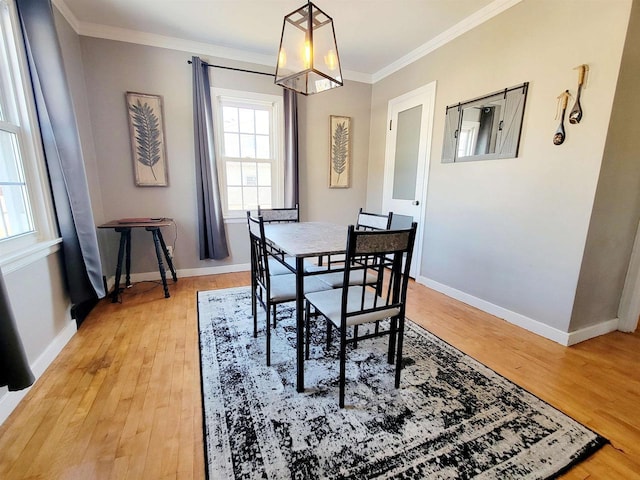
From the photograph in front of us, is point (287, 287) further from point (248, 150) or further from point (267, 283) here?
point (248, 150)

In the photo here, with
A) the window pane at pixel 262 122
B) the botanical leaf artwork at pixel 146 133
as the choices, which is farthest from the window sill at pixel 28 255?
the window pane at pixel 262 122

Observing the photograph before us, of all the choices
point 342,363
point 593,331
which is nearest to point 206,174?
point 342,363

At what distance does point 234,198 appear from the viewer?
3605 millimetres

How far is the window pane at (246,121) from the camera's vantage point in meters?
3.51

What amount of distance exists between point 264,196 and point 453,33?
2.67 meters

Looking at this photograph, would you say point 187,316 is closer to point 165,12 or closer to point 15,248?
point 15,248

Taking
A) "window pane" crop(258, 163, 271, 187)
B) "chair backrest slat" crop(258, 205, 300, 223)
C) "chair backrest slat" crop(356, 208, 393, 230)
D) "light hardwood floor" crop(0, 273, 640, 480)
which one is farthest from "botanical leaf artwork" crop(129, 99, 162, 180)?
"chair backrest slat" crop(356, 208, 393, 230)

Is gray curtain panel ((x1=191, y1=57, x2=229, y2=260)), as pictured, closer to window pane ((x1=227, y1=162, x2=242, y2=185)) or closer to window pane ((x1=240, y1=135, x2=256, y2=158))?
window pane ((x1=227, y1=162, x2=242, y2=185))

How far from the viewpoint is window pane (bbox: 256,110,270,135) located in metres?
3.59

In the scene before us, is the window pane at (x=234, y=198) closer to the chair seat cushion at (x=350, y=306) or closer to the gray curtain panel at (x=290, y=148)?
the gray curtain panel at (x=290, y=148)

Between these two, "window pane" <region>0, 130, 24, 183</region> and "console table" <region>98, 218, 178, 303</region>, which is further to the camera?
"console table" <region>98, 218, 178, 303</region>

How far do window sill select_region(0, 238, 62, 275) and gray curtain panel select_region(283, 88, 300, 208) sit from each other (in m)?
2.29

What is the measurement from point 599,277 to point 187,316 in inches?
129

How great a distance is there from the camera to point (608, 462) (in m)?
1.18
